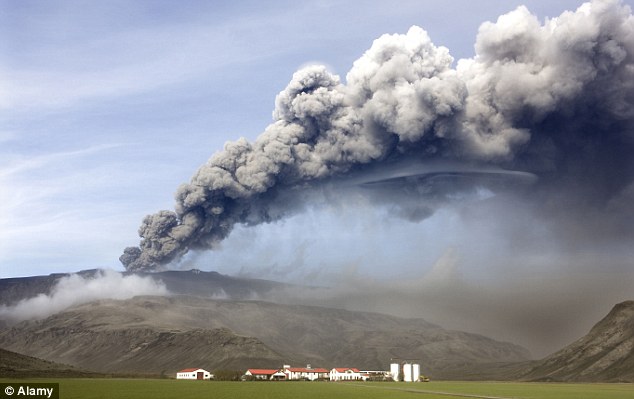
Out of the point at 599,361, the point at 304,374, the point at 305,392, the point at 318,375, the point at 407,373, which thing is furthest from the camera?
the point at 599,361

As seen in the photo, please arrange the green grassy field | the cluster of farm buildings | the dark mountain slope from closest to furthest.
Result: the green grassy field
the cluster of farm buildings
the dark mountain slope

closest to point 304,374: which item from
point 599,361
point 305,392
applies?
point 599,361

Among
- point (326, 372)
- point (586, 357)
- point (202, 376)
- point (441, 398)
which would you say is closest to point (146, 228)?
point (202, 376)

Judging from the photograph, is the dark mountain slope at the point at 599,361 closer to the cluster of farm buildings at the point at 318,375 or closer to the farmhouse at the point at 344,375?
the cluster of farm buildings at the point at 318,375

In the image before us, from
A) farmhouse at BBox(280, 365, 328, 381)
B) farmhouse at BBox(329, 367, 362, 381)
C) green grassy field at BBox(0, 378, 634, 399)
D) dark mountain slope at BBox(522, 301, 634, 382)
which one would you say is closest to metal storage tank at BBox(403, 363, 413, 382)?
farmhouse at BBox(329, 367, 362, 381)

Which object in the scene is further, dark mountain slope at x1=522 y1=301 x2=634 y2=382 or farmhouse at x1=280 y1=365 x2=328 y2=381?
dark mountain slope at x1=522 y1=301 x2=634 y2=382

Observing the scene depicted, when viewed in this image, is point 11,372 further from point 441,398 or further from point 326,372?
point 441,398

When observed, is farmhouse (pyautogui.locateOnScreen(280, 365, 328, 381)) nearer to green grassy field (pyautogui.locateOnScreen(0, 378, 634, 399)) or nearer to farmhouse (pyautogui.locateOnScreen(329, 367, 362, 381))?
farmhouse (pyautogui.locateOnScreen(329, 367, 362, 381))

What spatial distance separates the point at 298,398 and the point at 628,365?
13560cm

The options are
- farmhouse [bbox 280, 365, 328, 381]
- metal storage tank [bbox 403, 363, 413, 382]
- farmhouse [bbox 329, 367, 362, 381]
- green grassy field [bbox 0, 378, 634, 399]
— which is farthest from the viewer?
farmhouse [bbox 280, 365, 328, 381]

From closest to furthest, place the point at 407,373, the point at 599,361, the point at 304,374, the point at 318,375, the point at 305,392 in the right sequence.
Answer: the point at 305,392
the point at 407,373
the point at 318,375
the point at 304,374
the point at 599,361

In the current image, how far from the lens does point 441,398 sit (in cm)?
6194

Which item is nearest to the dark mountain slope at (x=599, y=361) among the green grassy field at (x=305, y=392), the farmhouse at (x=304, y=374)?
the farmhouse at (x=304, y=374)

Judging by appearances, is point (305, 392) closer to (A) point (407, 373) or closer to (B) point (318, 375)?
(A) point (407, 373)
